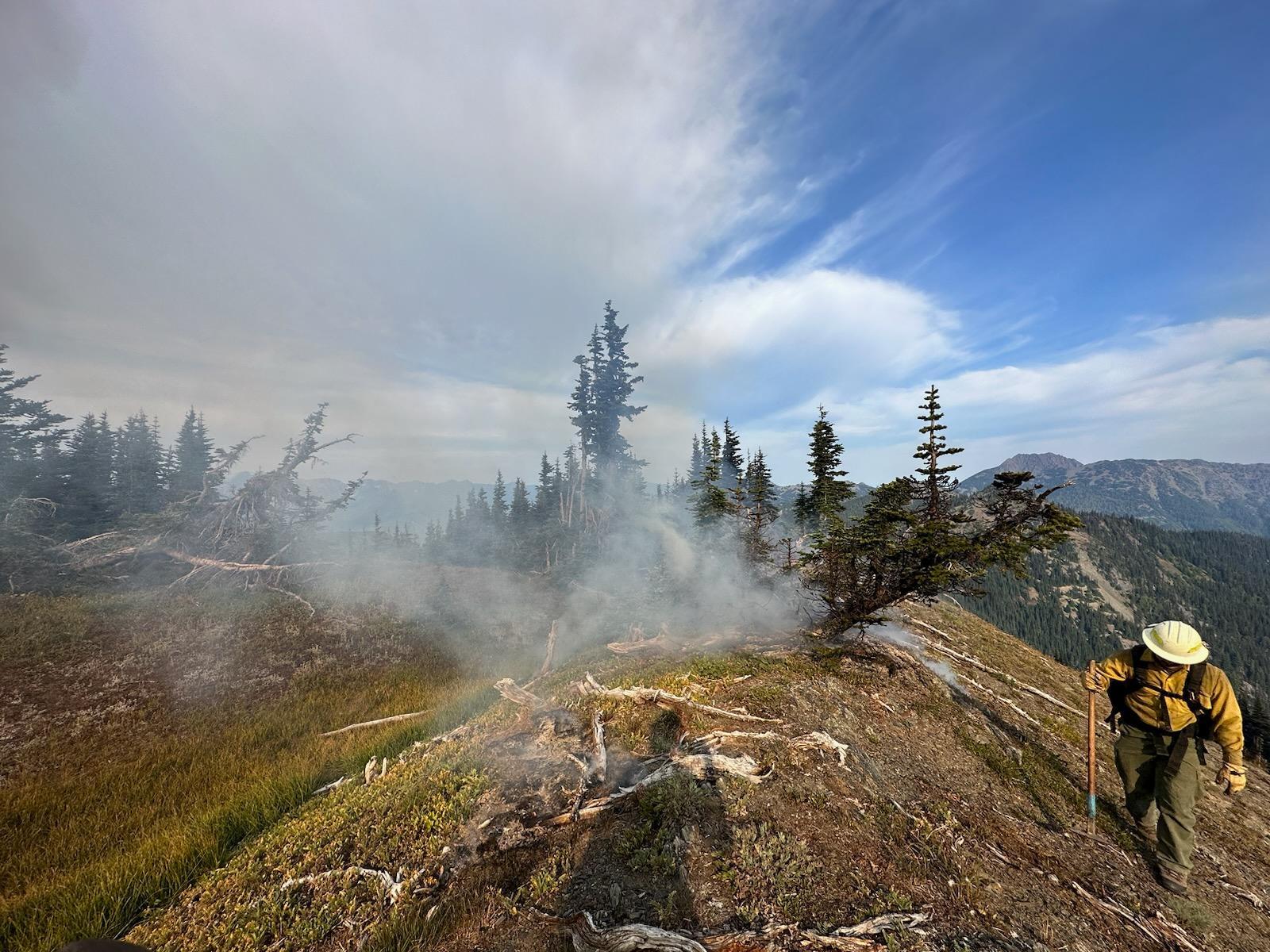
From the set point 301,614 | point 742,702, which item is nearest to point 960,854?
point 742,702

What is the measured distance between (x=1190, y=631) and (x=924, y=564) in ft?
11.2

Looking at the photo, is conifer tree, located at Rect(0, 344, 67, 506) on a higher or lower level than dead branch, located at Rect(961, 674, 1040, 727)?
higher

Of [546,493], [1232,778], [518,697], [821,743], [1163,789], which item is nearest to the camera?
[1232,778]

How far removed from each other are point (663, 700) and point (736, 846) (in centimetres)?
343

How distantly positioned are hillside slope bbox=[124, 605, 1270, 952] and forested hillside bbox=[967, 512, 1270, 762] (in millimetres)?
148019

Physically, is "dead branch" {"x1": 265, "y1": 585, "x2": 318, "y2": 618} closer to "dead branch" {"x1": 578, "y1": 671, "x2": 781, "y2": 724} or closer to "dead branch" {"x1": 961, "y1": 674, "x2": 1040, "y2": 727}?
"dead branch" {"x1": 578, "y1": 671, "x2": 781, "y2": 724}

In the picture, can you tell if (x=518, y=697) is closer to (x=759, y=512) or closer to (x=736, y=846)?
(x=736, y=846)

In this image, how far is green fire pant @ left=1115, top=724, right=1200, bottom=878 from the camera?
5.14 meters

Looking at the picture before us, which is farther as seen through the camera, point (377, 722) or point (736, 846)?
point (377, 722)

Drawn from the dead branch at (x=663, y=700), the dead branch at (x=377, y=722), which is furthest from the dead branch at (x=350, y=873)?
the dead branch at (x=377, y=722)

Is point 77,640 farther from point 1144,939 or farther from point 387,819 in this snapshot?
point 1144,939

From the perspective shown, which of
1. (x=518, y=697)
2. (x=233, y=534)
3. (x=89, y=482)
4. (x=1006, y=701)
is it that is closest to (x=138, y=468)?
(x=89, y=482)

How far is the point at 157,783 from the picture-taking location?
25.5 ft

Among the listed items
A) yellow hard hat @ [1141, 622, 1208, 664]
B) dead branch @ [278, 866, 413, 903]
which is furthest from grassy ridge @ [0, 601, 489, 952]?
yellow hard hat @ [1141, 622, 1208, 664]
